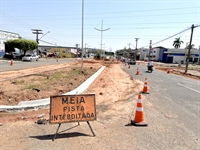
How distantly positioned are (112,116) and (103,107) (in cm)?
94

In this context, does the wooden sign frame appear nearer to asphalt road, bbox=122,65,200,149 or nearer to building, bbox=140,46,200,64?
asphalt road, bbox=122,65,200,149

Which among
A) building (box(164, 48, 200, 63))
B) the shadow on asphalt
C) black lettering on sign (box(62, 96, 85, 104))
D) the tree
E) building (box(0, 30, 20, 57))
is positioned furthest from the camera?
building (box(164, 48, 200, 63))

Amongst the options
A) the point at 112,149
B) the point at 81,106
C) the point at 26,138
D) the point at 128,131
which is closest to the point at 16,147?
the point at 26,138

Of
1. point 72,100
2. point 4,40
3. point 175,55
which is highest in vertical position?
point 4,40

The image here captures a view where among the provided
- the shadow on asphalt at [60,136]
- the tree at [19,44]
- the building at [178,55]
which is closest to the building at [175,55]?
the building at [178,55]

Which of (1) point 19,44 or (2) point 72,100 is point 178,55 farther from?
(2) point 72,100

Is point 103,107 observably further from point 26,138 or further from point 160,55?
point 160,55

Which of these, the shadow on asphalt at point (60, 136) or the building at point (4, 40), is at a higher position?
the building at point (4, 40)

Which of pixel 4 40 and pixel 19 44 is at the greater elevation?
pixel 4 40

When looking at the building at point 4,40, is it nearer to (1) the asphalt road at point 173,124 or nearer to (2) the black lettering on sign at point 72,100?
(1) the asphalt road at point 173,124

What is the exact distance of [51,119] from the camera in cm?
403

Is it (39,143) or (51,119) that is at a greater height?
(51,119)

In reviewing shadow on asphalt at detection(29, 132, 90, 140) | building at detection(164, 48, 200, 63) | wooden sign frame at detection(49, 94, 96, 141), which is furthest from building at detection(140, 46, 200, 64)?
shadow on asphalt at detection(29, 132, 90, 140)

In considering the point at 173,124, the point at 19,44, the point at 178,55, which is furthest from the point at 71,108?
the point at 178,55
